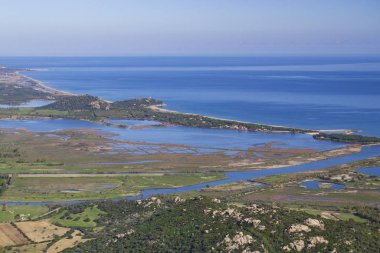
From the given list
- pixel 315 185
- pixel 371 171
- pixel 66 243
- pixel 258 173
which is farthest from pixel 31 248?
pixel 371 171

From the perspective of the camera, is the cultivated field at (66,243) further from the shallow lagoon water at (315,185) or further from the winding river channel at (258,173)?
the shallow lagoon water at (315,185)

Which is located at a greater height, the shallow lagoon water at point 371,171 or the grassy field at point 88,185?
the shallow lagoon water at point 371,171

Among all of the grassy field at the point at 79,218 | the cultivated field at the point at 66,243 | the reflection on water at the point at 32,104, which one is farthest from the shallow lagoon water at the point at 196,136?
the cultivated field at the point at 66,243

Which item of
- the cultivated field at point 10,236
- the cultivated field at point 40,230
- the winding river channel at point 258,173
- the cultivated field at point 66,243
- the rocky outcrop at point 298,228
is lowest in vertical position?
the cultivated field at point 10,236

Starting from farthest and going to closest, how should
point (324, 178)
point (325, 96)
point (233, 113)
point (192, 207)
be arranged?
point (325, 96)
point (233, 113)
point (324, 178)
point (192, 207)

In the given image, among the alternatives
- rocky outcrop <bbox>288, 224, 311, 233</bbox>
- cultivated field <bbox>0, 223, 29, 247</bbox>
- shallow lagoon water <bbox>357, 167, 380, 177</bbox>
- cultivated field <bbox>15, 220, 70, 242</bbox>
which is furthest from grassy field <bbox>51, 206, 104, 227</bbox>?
shallow lagoon water <bbox>357, 167, 380, 177</bbox>

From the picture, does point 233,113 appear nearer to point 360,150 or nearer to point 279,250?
point 360,150

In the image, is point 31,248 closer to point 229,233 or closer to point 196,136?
point 229,233

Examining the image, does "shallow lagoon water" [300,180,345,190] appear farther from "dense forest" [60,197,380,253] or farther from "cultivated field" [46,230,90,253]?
"cultivated field" [46,230,90,253]

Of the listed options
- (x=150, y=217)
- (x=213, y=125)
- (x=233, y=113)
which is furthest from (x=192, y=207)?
(x=233, y=113)
